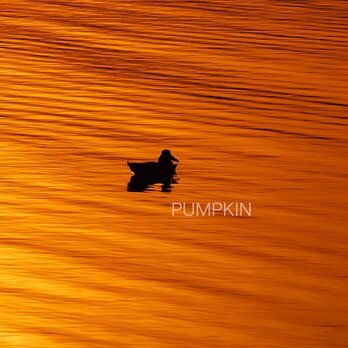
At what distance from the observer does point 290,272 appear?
21.6m

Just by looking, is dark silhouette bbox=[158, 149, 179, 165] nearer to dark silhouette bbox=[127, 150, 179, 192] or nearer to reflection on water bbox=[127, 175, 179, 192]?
dark silhouette bbox=[127, 150, 179, 192]

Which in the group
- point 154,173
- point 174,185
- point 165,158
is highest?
point 165,158

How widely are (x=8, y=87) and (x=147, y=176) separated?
907 centimetres

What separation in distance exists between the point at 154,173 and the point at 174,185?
488mm

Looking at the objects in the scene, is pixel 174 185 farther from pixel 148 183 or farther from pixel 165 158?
pixel 165 158

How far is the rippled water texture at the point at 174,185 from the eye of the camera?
19.6 metres

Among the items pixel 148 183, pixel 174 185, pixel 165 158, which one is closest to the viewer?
pixel 174 185

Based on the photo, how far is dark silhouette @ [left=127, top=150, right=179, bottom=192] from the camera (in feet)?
88.1

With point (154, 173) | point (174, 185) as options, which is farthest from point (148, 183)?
point (174, 185)

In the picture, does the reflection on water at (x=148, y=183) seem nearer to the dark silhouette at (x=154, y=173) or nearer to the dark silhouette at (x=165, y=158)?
the dark silhouette at (x=154, y=173)

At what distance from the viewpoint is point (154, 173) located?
2711 cm

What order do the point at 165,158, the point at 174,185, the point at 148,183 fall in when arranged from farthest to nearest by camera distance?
the point at 165,158 → the point at 148,183 → the point at 174,185

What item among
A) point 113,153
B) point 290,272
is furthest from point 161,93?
point 290,272

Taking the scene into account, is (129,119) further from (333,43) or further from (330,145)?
(333,43)
